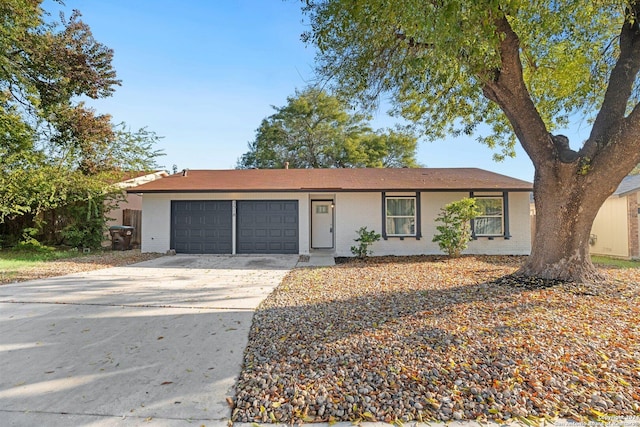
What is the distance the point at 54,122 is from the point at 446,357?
14.9 m

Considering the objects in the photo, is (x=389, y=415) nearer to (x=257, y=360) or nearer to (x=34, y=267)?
(x=257, y=360)

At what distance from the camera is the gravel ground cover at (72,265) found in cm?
734

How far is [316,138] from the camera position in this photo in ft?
80.4

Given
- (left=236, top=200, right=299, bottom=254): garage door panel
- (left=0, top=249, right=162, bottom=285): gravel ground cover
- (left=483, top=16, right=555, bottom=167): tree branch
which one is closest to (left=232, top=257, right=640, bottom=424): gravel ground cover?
(left=483, top=16, right=555, bottom=167): tree branch

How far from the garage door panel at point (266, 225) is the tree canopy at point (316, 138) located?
498 inches

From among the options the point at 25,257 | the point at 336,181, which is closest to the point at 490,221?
the point at 336,181

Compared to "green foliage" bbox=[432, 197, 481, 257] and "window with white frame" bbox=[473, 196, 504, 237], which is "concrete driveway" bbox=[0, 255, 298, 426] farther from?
"window with white frame" bbox=[473, 196, 504, 237]

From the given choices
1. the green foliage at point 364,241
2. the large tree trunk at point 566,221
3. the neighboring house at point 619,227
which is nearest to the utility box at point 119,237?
the green foliage at point 364,241

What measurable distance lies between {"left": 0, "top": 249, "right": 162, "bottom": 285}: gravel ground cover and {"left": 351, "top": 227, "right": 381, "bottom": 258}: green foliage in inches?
273

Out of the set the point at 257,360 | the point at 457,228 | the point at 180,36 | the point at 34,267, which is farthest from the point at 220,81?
the point at 257,360

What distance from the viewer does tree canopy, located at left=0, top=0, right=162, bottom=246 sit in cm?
1061

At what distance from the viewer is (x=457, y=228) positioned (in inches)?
399

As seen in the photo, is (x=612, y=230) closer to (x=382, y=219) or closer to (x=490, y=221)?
(x=490, y=221)

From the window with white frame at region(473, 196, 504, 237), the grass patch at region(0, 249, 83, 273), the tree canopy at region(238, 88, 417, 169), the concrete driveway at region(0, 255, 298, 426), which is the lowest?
the concrete driveway at region(0, 255, 298, 426)
